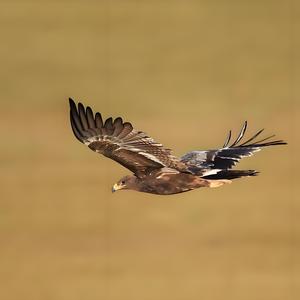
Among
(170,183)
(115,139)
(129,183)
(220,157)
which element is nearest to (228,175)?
(170,183)

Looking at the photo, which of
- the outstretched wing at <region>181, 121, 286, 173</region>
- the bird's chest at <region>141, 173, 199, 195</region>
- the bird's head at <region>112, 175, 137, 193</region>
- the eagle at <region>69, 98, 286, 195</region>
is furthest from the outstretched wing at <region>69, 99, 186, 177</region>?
the outstretched wing at <region>181, 121, 286, 173</region>

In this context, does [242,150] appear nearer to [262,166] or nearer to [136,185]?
[136,185]

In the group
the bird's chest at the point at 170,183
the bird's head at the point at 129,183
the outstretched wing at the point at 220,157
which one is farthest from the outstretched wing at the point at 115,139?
the outstretched wing at the point at 220,157

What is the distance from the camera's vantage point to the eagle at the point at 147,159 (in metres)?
11.3

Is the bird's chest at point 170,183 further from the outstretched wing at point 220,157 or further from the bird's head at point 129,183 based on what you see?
the outstretched wing at point 220,157

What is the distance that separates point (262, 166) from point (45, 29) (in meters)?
8.45

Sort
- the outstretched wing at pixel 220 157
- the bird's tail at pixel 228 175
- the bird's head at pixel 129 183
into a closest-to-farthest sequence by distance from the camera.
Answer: the bird's tail at pixel 228 175 < the bird's head at pixel 129 183 < the outstretched wing at pixel 220 157

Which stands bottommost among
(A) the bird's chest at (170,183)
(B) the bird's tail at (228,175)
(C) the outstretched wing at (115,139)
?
(A) the bird's chest at (170,183)

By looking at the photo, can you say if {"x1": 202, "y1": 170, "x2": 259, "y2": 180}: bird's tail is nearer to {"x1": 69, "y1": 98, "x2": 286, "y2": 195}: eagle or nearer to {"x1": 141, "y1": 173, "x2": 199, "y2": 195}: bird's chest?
{"x1": 69, "y1": 98, "x2": 286, "y2": 195}: eagle

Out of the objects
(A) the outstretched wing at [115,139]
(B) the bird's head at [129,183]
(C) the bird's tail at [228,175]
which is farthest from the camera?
(B) the bird's head at [129,183]

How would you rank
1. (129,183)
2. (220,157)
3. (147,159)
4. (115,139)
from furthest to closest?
(220,157) < (129,183) < (147,159) < (115,139)

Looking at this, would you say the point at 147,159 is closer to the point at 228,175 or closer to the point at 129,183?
the point at 129,183

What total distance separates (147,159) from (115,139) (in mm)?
403

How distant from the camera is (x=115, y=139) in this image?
11320 millimetres
